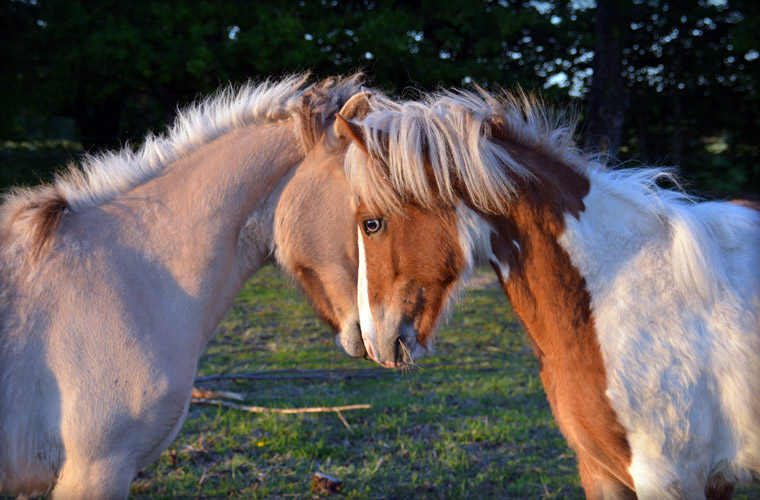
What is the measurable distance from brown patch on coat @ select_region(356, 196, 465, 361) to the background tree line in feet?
23.8

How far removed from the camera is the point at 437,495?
3.41 m

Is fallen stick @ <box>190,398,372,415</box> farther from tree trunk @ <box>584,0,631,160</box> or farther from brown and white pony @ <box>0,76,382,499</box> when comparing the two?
tree trunk @ <box>584,0,631,160</box>

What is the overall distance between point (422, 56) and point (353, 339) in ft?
26.6

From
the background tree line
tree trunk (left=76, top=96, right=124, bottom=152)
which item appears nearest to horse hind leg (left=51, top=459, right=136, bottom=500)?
the background tree line

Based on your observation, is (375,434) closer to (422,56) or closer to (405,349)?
(405,349)

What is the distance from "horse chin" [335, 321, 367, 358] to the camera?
249 cm

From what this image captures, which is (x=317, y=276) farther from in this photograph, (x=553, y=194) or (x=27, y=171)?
(x=27, y=171)

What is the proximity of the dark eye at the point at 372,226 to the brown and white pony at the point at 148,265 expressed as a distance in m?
0.17

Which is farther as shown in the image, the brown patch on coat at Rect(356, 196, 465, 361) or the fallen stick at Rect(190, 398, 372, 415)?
the fallen stick at Rect(190, 398, 372, 415)

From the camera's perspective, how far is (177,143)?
2.59m

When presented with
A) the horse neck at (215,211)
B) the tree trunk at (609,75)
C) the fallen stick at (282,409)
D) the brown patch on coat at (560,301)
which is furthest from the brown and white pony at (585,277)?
the tree trunk at (609,75)

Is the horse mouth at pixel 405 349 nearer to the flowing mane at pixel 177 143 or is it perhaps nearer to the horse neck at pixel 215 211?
the horse neck at pixel 215 211

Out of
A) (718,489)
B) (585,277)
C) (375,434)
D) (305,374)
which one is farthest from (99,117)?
(718,489)

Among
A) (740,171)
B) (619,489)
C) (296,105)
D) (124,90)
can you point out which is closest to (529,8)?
(740,171)
